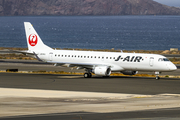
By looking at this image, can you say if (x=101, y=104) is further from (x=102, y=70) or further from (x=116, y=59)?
(x=116, y=59)

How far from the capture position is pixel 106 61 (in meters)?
50.2

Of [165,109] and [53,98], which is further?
[53,98]

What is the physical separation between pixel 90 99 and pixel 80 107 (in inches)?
172

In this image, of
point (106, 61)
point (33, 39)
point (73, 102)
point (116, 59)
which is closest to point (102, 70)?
point (106, 61)

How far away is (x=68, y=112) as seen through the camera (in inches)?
907

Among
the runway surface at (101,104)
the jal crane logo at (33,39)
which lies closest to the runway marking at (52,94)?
the runway surface at (101,104)

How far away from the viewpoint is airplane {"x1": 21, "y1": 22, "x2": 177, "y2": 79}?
47688 mm

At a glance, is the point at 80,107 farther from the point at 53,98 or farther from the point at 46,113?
the point at 53,98


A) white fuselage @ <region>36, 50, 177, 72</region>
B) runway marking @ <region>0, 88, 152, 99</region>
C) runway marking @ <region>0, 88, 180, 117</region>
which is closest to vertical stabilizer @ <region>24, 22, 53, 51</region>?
white fuselage @ <region>36, 50, 177, 72</region>

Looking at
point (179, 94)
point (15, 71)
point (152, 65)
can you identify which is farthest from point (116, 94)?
point (15, 71)

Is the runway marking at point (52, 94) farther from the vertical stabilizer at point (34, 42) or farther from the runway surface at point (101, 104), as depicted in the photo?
the vertical stabilizer at point (34, 42)

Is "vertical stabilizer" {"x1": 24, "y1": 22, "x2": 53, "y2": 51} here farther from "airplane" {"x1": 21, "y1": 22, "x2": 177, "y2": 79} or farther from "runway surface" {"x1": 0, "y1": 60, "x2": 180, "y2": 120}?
"runway surface" {"x1": 0, "y1": 60, "x2": 180, "y2": 120}

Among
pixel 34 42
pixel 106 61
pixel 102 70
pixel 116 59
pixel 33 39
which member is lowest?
pixel 102 70

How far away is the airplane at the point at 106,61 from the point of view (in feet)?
156
